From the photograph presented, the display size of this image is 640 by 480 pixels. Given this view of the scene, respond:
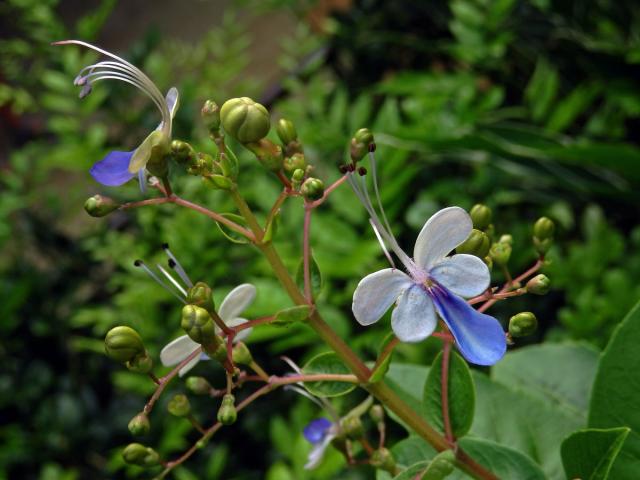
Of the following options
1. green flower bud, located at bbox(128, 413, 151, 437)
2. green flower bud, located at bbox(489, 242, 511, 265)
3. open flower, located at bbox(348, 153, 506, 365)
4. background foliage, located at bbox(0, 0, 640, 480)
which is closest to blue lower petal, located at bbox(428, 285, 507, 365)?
open flower, located at bbox(348, 153, 506, 365)

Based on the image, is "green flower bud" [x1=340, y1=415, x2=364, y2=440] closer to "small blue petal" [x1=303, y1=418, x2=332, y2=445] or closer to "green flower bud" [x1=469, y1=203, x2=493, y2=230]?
"small blue petal" [x1=303, y1=418, x2=332, y2=445]

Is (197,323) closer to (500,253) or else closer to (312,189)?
(312,189)

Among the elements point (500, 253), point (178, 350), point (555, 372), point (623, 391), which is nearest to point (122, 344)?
point (178, 350)

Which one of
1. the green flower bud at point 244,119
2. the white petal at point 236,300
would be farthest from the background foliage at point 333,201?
the green flower bud at point 244,119

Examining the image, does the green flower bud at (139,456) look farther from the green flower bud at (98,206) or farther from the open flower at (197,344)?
the green flower bud at (98,206)

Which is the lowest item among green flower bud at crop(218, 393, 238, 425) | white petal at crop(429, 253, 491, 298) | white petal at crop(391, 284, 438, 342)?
green flower bud at crop(218, 393, 238, 425)

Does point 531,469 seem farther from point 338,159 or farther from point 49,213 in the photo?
point 49,213
